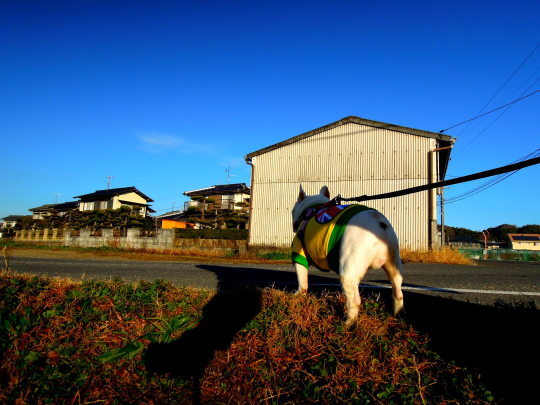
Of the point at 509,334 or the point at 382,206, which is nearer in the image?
the point at 509,334

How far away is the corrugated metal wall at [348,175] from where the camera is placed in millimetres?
15703

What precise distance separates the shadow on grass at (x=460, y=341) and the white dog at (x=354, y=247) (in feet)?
1.61

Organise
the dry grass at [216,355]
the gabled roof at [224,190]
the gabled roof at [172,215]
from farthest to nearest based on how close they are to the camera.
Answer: the gabled roof at [172,215]
the gabled roof at [224,190]
the dry grass at [216,355]

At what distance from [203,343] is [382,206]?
15.7 metres

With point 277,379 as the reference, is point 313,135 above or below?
above

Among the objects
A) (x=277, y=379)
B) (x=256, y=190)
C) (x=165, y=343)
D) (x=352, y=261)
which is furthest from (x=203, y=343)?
(x=256, y=190)

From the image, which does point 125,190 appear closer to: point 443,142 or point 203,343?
point 443,142

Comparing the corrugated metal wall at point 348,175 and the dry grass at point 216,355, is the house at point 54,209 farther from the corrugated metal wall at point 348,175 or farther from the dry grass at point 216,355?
the dry grass at point 216,355

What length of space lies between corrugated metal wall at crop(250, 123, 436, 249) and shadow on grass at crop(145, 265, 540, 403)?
13.8 m

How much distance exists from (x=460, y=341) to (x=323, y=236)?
1338mm

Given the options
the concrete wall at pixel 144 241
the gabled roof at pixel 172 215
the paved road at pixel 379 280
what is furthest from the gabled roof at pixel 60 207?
the paved road at pixel 379 280

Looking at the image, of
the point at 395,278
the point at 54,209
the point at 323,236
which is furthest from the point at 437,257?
the point at 54,209

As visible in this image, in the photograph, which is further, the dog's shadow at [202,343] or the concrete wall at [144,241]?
the concrete wall at [144,241]

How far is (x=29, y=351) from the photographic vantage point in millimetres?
1979
